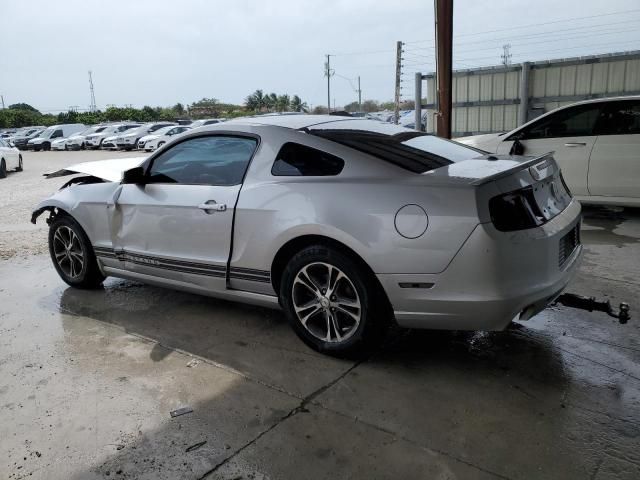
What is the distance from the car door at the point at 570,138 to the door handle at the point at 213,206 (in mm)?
4855

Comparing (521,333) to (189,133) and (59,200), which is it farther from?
(59,200)

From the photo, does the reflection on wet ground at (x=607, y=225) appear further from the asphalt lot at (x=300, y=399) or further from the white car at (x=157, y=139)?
the white car at (x=157, y=139)

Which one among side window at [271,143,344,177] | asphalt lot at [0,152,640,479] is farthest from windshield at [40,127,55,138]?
side window at [271,143,344,177]

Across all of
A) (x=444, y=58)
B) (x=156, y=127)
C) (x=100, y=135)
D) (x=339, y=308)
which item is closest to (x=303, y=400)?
(x=339, y=308)

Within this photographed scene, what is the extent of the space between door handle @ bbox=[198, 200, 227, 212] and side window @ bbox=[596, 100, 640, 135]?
17.2 ft

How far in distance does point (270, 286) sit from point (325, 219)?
2.26ft

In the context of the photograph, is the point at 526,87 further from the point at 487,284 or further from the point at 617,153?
the point at 487,284

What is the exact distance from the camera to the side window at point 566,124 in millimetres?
6758

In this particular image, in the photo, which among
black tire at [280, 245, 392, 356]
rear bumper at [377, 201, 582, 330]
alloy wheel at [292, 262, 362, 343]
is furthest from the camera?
alloy wheel at [292, 262, 362, 343]

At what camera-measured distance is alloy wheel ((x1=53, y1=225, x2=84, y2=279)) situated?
481cm

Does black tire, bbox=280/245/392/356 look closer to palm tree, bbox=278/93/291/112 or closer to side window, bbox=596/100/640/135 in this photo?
side window, bbox=596/100/640/135

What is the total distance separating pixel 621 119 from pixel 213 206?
17.7ft

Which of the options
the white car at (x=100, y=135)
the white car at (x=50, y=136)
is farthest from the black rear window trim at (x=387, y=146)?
the white car at (x=50, y=136)

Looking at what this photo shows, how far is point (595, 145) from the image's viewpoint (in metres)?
6.70
